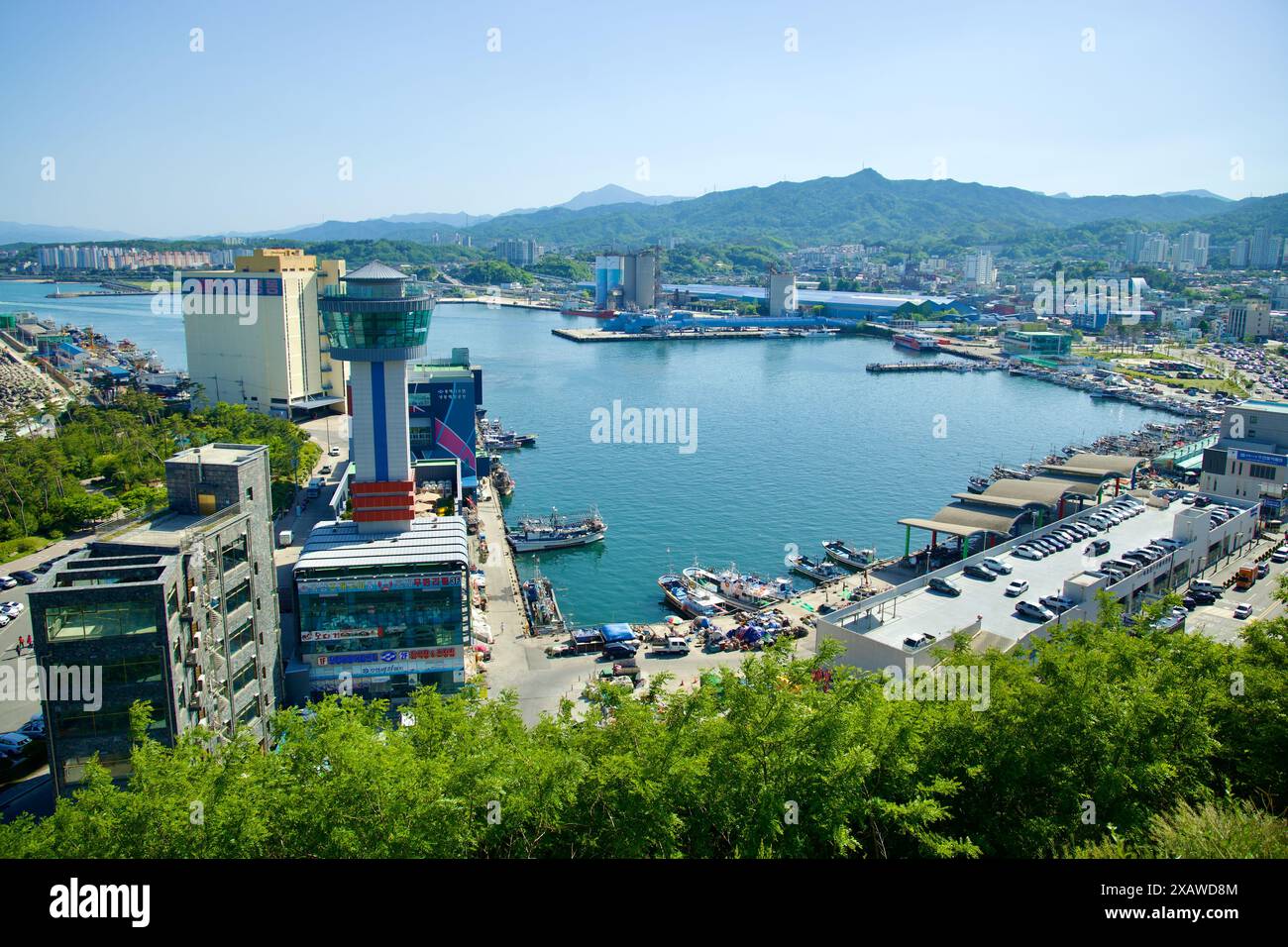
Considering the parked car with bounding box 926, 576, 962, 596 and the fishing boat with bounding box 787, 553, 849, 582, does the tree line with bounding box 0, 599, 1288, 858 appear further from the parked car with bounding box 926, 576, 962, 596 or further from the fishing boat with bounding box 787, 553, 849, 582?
the fishing boat with bounding box 787, 553, 849, 582

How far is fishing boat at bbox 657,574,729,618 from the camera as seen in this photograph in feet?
48.9

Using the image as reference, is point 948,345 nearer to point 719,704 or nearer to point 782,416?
point 782,416

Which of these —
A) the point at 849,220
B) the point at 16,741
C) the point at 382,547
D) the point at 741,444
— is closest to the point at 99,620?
the point at 16,741

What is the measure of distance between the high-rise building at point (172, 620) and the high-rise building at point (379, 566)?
1.15m

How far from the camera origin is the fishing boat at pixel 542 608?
13.8 meters

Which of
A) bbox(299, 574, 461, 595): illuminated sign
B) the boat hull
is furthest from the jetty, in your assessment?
bbox(299, 574, 461, 595): illuminated sign

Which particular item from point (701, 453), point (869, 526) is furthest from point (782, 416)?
point (869, 526)

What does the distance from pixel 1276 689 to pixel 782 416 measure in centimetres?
2789

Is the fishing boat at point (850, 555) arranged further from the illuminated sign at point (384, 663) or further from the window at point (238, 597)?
the window at point (238, 597)

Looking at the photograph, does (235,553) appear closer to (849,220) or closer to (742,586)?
(742,586)

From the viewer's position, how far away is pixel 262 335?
2862 centimetres

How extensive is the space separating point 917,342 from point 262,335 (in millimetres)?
39147

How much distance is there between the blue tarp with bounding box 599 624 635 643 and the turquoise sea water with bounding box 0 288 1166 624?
7.18ft

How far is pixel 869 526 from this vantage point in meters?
20.2
